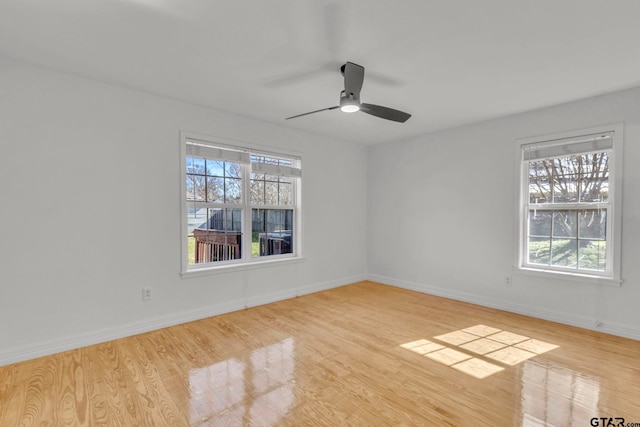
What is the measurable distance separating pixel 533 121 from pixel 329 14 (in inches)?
123

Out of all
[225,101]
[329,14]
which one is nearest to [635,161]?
[329,14]

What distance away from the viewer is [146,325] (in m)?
3.23

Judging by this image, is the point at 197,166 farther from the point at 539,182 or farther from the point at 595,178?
the point at 595,178

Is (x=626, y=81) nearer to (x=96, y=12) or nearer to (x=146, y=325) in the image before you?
(x=96, y=12)

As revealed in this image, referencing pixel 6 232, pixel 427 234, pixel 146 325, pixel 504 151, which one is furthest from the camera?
pixel 427 234

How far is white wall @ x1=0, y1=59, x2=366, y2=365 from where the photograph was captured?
2.59 metres

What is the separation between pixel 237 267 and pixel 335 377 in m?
2.08

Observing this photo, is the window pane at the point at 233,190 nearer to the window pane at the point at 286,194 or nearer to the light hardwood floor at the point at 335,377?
the window pane at the point at 286,194

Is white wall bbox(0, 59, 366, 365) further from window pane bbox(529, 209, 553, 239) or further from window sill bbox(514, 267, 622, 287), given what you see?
window pane bbox(529, 209, 553, 239)

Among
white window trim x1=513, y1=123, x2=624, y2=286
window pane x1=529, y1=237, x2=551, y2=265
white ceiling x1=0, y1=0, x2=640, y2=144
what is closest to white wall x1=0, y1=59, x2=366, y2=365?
white ceiling x1=0, y1=0, x2=640, y2=144

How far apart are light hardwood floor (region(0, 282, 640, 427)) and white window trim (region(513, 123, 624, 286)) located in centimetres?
57

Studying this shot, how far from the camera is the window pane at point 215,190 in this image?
12.5ft

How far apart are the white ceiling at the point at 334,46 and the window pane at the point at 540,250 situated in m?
1.66

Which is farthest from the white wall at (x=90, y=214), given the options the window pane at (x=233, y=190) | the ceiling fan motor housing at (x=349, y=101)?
the ceiling fan motor housing at (x=349, y=101)
